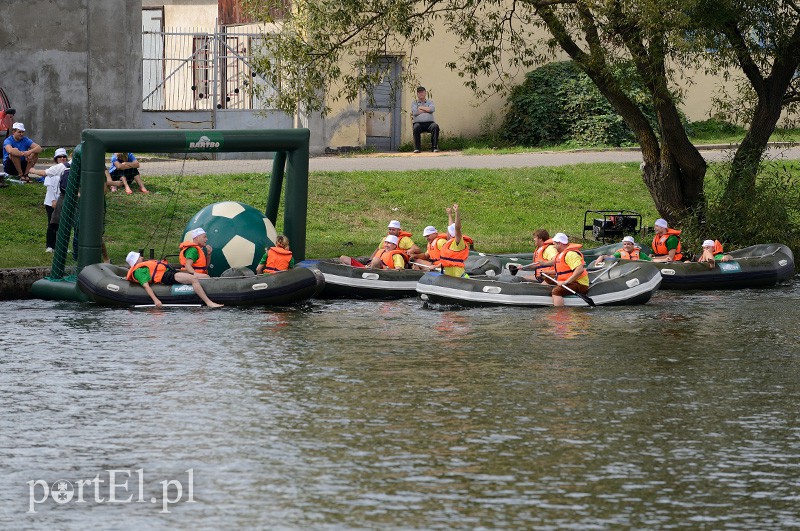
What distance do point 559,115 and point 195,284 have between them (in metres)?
18.0

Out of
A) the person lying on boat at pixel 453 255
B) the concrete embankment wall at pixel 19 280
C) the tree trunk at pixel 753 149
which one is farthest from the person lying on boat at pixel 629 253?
the concrete embankment wall at pixel 19 280

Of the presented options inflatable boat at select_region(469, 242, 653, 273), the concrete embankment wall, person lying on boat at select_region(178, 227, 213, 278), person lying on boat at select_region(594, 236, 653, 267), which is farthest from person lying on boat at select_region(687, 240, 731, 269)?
the concrete embankment wall

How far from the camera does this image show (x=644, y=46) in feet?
74.0

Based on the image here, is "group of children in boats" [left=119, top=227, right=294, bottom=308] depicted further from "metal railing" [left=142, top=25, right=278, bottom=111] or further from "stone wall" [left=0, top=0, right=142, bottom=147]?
"metal railing" [left=142, top=25, right=278, bottom=111]

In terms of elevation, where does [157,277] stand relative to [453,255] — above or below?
below

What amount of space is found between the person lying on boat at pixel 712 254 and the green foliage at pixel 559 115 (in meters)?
12.2

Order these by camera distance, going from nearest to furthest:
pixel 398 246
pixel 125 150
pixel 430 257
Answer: pixel 125 150 → pixel 398 246 → pixel 430 257

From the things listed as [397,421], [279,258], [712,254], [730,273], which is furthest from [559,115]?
[397,421]

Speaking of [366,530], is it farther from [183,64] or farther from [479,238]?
[183,64]

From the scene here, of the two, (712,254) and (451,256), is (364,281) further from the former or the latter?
(712,254)

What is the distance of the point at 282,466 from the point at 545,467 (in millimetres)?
2049

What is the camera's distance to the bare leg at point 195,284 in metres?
19.0

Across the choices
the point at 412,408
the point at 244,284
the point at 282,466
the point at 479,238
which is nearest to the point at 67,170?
the point at 244,284

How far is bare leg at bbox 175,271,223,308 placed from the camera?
19.0 metres
